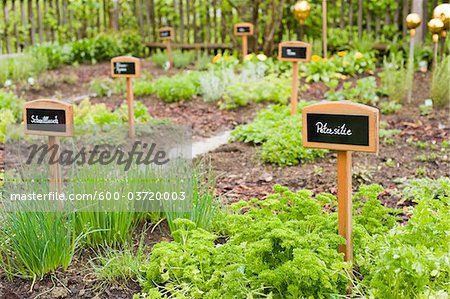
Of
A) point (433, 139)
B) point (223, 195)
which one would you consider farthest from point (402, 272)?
point (433, 139)

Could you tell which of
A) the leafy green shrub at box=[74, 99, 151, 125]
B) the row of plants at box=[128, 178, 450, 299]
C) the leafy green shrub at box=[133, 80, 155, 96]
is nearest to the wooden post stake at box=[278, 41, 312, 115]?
the leafy green shrub at box=[74, 99, 151, 125]

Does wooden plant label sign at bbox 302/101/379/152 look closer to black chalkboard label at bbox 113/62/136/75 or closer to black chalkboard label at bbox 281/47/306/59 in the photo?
black chalkboard label at bbox 113/62/136/75

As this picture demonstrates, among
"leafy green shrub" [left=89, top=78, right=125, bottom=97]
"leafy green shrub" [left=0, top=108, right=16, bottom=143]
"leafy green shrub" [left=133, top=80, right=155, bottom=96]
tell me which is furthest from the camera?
"leafy green shrub" [left=89, top=78, right=125, bottom=97]

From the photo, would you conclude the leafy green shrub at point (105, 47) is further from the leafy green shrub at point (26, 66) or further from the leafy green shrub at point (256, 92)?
the leafy green shrub at point (256, 92)

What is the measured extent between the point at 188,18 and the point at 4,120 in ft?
20.6

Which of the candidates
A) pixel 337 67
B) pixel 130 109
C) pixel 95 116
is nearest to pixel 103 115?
pixel 95 116

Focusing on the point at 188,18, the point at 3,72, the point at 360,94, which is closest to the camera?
the point at 360,94

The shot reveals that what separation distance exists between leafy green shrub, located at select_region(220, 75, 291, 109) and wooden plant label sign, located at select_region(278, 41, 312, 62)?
49.5 inches

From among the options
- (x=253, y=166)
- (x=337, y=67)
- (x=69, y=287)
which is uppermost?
(x=337, y=67)

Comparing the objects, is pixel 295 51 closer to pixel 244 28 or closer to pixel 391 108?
pixel 391 108

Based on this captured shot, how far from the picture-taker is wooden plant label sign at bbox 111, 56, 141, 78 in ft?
19.6

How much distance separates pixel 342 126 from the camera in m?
2.73

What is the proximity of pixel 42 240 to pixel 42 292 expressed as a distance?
250mm

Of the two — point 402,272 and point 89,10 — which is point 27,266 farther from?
point 89,10
